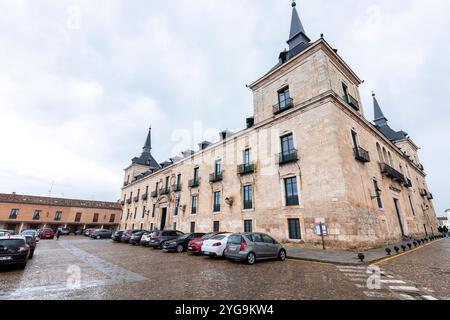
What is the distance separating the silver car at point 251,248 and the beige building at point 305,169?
4396 mm

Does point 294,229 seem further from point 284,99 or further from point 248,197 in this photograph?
point 284,99

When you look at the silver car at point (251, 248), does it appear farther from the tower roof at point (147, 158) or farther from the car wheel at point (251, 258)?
the tower roof at point (147, 158)

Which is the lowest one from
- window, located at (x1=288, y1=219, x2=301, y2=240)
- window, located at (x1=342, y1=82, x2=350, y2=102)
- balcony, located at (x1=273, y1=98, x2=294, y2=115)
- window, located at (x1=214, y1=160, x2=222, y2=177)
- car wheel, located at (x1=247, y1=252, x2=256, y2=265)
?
car wheel, located at (x1=247, y1=252, x2=256, y2=265)

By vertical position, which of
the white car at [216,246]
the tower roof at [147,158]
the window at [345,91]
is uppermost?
the tower roof at [147,158]

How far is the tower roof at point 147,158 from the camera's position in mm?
43438

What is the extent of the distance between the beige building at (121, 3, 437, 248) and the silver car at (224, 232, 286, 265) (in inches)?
173

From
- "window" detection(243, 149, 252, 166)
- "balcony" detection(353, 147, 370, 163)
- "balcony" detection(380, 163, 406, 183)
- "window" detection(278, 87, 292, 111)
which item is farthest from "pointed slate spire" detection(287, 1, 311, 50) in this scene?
"balcony" detection(380, 163, 406, 183)

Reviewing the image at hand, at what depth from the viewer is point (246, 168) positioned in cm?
1817

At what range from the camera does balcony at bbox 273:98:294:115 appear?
16.2 metres

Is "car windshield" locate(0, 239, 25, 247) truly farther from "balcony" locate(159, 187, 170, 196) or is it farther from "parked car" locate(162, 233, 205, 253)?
"balcony" locate(159, 187, 170, 196)

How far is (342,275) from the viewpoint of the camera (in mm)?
6543

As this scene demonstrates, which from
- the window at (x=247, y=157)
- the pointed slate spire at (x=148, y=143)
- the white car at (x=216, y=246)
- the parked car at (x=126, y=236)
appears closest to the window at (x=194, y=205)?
the parked car at (x=126, y=236)
